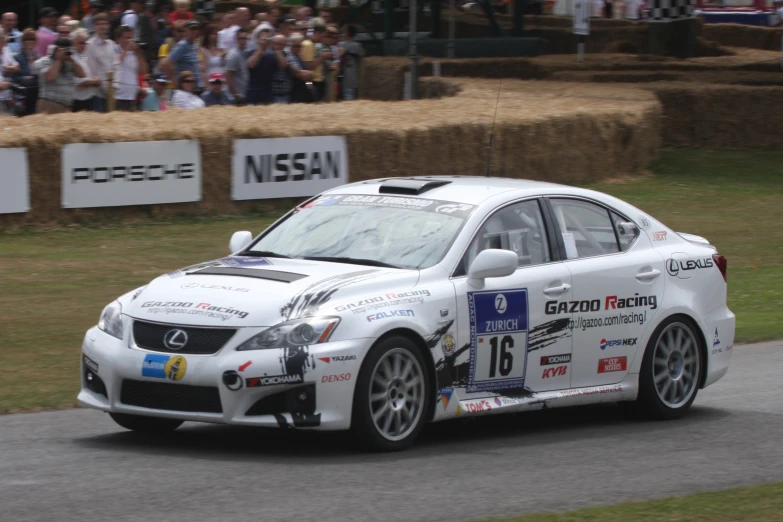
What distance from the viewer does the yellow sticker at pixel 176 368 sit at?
23.4ft

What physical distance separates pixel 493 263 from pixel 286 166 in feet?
35.1

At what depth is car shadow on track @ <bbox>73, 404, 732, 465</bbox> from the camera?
24.4 feet

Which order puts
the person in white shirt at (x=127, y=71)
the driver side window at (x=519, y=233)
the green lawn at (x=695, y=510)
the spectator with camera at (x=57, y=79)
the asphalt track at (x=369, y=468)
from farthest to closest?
the person in white shirt at (x=127, y=71) → the spectator with camera at (x=57, y=79) → the driver side window at (x=519, y=233) → the asphalt track at (x=369, y=468) → the green lawn at (x=695, y=510)

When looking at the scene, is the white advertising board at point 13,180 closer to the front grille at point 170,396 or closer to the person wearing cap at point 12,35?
the person wearing cap at point 12,35

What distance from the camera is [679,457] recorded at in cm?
774

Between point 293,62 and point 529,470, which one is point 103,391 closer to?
point 529,470

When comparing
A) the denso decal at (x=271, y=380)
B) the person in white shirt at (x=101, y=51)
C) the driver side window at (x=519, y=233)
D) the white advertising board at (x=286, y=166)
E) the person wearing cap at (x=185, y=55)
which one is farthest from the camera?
the person wearing cap at (x=185, y=55)

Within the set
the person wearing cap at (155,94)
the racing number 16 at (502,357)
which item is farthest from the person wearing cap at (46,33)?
the racing number 16 at (502,357)

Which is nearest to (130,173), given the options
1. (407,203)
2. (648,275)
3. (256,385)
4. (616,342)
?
(407,203)

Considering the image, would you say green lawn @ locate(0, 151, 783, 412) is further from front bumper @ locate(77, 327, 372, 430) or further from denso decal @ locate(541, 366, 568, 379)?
denso decal @ locate(541, 366, 568, 379)

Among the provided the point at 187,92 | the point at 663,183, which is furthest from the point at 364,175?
the point at 663,183

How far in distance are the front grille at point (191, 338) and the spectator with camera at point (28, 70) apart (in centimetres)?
1091

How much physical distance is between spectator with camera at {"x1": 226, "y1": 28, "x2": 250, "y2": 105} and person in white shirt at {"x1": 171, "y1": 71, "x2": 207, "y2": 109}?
788mm

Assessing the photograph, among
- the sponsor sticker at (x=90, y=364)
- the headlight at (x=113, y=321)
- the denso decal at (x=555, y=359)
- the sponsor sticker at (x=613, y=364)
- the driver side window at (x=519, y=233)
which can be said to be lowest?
the sponsor sticker at (x=613, y=364)
